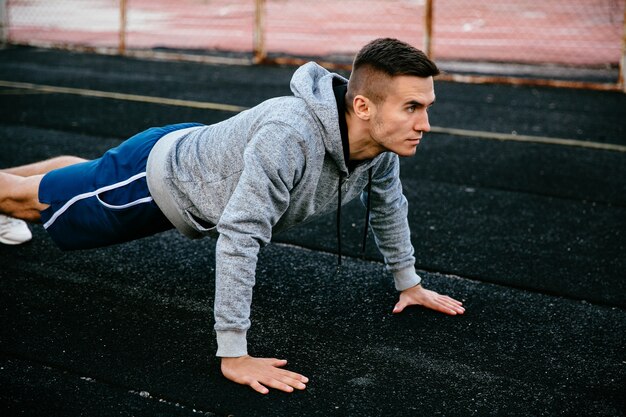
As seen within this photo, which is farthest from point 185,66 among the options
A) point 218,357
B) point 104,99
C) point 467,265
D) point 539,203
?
point 218,357

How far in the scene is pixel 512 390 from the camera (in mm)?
2689

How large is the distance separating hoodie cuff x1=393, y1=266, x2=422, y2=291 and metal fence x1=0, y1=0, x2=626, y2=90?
6799 millimetres

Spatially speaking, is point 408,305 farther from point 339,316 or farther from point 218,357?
point 218,357

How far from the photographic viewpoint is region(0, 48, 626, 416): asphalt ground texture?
8.59 ft

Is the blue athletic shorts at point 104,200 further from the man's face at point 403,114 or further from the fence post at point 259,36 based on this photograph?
the fence post at point 259,36

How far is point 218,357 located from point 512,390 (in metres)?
1.02

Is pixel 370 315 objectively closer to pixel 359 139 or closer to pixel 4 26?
pixel 359 139

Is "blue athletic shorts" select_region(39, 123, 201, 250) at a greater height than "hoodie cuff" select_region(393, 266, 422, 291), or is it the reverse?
"blue athletic shorts" select_region(39, 123, 201, 250)

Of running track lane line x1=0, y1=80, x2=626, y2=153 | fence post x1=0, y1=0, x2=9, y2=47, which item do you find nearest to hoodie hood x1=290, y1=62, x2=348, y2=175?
running track lane line x1=0, y1=80, x2=626, y2=153

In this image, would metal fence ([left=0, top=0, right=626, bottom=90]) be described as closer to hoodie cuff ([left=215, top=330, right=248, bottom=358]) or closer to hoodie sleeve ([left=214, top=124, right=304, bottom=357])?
hoodie sleeve ([left=214, top=124, right=304, bottom=357])

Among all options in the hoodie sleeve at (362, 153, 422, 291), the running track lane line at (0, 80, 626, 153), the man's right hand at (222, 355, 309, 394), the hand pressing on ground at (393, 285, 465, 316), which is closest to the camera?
the man's right hand at (222, 355, 309, 394)

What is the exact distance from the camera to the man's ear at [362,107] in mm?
2682

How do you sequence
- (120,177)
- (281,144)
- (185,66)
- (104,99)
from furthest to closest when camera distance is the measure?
(185,66), (104,99), (120,177), (281,144)

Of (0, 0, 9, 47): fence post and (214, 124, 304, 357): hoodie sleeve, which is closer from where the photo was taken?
(214, 124, 304, 357): hoodie sleeve
